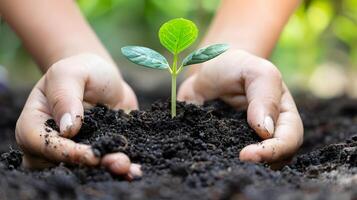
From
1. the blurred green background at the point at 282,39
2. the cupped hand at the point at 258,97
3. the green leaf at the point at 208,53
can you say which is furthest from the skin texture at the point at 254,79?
the blurred green background at the point at 282,39

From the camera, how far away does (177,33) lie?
1475mm

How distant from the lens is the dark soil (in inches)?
42.1

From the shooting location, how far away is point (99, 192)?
3.59 ft

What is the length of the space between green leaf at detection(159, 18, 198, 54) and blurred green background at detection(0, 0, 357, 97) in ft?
6.88

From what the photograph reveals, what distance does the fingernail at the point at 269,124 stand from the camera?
1.52 metres

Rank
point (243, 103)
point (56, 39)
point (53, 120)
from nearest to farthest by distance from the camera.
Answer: point (53, 120)
point (243, 103)
point (56, 39)

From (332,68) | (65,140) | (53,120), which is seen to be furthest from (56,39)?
(332,68)

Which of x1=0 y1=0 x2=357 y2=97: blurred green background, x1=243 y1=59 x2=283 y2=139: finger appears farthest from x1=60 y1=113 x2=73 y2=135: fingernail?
x1=0 y1=0 x2=357 y2=97: blurred green background

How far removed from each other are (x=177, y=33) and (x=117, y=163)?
0.38 metres

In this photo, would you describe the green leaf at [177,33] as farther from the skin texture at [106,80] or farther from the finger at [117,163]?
the finger at [117,163]

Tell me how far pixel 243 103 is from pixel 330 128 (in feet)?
2.68

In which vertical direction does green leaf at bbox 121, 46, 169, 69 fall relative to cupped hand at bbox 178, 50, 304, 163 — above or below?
above

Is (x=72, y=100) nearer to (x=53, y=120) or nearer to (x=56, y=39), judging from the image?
(x=53, y=120)

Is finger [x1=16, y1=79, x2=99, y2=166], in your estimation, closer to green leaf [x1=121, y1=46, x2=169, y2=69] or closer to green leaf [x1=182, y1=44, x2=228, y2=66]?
green leaf [x1=121, y1=46, x2=169, y2=69]
